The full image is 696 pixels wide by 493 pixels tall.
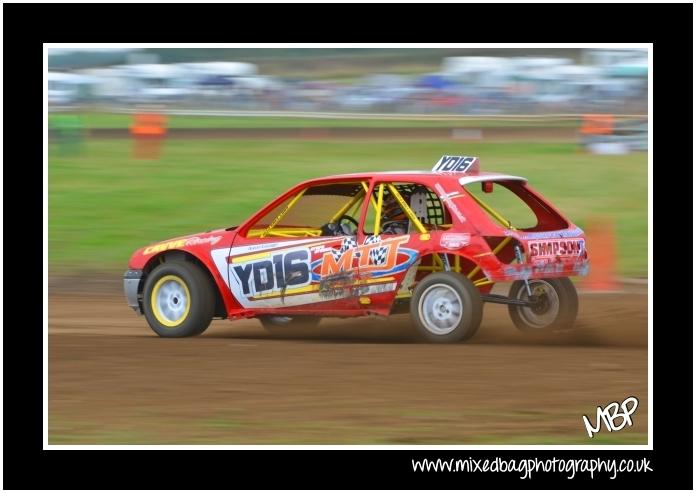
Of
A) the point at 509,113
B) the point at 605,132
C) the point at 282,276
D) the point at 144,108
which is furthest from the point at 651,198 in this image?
the point at 144,108

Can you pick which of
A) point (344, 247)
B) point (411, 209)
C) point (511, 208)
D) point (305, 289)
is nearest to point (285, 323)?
point (305, 289)

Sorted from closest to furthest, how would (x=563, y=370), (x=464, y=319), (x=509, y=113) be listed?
(x=563, y=370) → (x=464, y=319) → (x=509, y=113)

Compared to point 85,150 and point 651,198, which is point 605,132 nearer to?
point 85,150

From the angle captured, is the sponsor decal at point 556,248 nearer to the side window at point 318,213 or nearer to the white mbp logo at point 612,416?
the side window at point 318,213

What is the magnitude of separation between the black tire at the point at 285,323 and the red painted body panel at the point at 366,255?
1.01 metres

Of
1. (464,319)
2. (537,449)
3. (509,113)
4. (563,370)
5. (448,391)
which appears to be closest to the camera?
(537,449)

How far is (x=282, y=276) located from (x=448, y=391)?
296 cm

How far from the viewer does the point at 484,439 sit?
24.8 feet

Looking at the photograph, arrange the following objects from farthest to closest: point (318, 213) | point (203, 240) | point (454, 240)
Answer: point (318, 213) < point (203, 240) < point (454, 240)

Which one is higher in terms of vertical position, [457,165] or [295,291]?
[457,165]

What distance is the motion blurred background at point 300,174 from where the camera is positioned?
8.27m

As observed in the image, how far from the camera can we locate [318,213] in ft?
39.8

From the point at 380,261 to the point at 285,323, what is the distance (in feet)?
6.52

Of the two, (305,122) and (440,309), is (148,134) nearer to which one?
(305,122)
